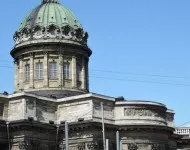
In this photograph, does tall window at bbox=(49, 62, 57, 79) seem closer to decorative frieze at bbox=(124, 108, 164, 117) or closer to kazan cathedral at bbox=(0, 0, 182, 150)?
kazan cathedral at bbox=(0, 0, 182, 150)

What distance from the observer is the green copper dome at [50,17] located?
7400 cm

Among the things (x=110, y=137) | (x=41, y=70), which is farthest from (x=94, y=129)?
(x=41, y=70)

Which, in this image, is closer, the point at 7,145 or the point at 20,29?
the point at 7,145

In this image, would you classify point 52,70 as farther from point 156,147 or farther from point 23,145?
point 156,147

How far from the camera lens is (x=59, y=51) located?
7194 cm

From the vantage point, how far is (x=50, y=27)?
240 ft

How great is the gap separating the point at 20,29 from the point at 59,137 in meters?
A: 18.0

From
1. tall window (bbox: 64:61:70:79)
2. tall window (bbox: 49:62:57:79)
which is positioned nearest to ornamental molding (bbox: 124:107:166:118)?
tall window (bbox: 64:61:70:79)

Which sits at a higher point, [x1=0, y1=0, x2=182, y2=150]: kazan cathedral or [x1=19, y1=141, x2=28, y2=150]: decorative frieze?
[x1=0, y1=0, x2=182, y2=150]: kazan cathedral

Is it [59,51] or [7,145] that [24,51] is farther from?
[7,145]

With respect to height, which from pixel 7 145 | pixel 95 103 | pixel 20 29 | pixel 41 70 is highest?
pixel 20 29

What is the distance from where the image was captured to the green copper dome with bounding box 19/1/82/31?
74.0 metres

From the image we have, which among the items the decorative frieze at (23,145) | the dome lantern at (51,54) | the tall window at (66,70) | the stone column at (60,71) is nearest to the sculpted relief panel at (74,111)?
the dome lantern at (51,54)

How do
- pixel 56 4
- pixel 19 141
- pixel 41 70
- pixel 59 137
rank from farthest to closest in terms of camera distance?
pixel 56 4, pixel 41 70, pixel 59 137, pixel 19 141
